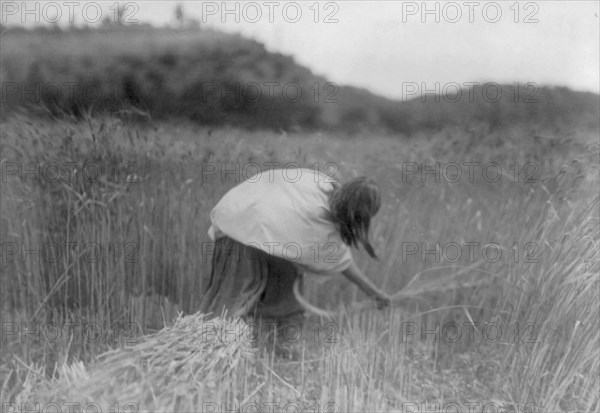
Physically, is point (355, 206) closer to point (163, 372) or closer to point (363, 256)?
point (363, 256)

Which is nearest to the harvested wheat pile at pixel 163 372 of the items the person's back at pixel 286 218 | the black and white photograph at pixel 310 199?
the black and white photograph at pixel 310 199

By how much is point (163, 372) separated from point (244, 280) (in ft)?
2.17

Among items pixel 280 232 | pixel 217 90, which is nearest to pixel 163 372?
pixel 280 232

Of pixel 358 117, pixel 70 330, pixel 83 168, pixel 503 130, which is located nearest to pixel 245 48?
pixel 358 117

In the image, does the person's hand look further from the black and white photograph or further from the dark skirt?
the dark skirt

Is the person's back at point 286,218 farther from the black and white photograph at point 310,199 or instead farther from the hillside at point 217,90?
the hillside at point 217,90

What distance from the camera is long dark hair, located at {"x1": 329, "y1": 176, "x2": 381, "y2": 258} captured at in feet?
13.9

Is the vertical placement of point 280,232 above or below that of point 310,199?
below

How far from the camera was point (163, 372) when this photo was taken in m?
4.09

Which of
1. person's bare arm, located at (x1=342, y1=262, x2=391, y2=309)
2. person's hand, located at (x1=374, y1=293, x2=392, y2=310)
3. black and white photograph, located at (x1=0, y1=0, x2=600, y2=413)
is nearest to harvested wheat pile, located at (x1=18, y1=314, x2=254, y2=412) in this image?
black and white photograph, located at (x1=0, y1=0, x2=600, y2=413)

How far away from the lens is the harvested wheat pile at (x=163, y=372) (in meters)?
4.03

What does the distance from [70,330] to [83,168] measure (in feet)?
3.03

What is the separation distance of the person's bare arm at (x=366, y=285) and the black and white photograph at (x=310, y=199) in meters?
0.02

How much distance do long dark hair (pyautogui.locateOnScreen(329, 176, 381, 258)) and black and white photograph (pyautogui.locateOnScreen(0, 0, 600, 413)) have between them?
0.5 inches
